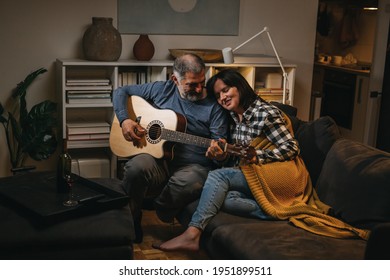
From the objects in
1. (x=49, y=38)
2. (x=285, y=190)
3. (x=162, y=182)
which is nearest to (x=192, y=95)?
(x=162, y=182)

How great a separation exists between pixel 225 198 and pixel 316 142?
0.60 metres

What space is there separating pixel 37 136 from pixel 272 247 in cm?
221

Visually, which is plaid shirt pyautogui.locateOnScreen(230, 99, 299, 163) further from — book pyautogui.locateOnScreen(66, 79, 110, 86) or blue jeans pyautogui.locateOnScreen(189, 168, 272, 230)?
book pyautogui.locateOnScreen(66, 79, 110, 86)

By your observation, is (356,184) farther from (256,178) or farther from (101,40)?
(101,40)

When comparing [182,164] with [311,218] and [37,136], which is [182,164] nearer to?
[311,218]

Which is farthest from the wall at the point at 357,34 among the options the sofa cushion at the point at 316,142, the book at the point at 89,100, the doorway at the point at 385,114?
the sofa cushion at the point at 316,142

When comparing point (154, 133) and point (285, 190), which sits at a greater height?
point (154, 133)

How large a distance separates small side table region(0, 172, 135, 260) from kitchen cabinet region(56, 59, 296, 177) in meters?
1.38

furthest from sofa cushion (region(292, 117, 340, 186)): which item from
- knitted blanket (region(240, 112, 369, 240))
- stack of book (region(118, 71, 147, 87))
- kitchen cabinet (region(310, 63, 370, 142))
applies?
kitchen cabinet (region(310, 63, 370, 142))

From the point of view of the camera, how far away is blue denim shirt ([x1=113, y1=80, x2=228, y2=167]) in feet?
10.8

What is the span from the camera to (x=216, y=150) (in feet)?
10.0

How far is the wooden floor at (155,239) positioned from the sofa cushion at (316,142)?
78 centimetres

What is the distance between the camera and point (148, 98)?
139 inches
